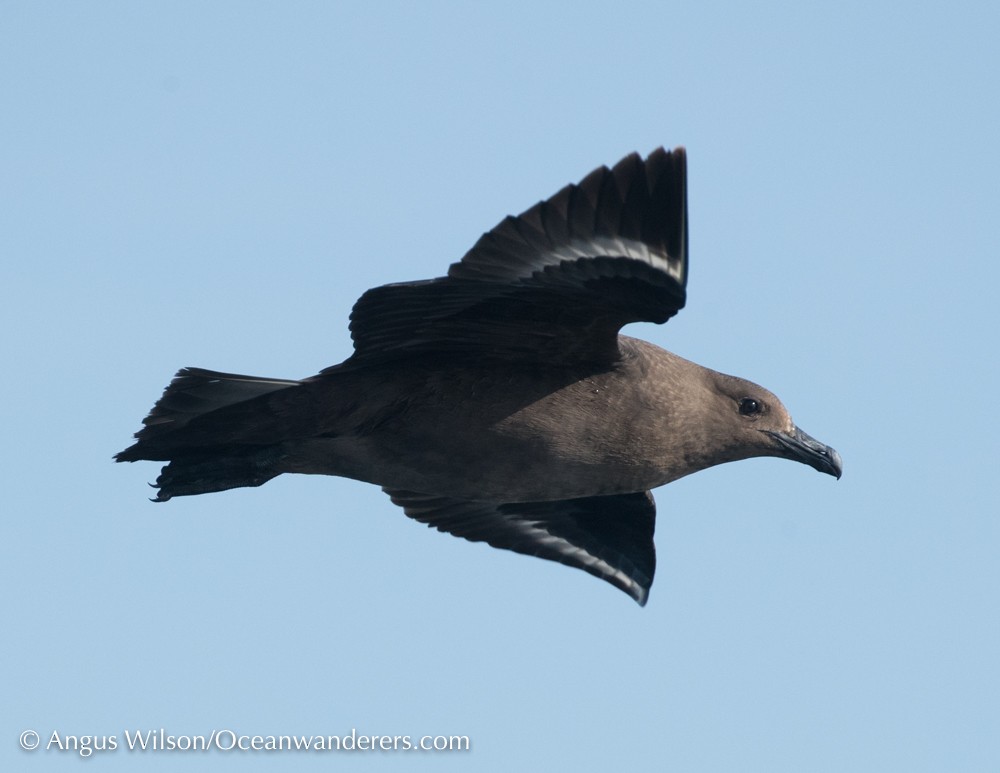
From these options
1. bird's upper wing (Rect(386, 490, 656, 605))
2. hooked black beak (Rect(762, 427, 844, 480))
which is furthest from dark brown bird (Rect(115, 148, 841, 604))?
bird's upper wing (Rect(386, 490, 656, 605))

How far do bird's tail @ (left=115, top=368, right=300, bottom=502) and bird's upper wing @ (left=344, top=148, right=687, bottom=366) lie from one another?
51 cm

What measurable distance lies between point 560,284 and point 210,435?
187 cm

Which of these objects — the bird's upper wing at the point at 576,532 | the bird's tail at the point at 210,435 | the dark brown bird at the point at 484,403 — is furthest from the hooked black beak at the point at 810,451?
the bird's tail at the point at 210,435

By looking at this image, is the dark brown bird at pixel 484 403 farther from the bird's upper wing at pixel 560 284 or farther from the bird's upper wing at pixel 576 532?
the bird's upper wing at pixel 576 532

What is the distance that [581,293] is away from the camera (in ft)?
23.4

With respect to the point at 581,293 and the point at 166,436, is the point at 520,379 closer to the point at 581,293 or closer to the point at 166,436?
the point at 581,293

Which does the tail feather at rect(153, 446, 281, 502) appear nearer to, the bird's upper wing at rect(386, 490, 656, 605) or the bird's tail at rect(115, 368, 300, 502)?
the bird's tail at rect(115, 368, 300, 502)

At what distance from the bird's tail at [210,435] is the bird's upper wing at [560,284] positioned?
51 cm

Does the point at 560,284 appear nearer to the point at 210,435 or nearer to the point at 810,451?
the point at 210,435

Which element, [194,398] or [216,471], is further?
[216,471]

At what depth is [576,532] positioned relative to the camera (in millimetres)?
9805

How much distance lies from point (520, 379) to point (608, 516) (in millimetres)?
2145

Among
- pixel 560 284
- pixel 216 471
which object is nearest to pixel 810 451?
pixel 560 284

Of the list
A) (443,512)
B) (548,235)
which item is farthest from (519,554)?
(548,235)
